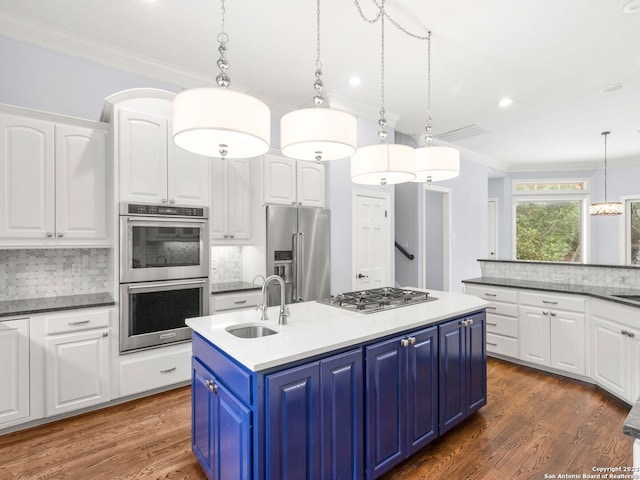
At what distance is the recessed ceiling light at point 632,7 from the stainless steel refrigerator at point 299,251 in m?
2.95

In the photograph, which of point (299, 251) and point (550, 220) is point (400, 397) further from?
point (550, 220)

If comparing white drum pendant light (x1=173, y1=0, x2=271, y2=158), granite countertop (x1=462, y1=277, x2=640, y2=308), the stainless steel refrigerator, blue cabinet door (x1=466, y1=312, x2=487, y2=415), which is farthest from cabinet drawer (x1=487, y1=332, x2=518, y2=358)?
white drum pendant light (x1=173, y1=0, x2=271, y2=158)

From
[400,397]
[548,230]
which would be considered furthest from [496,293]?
[548,230]

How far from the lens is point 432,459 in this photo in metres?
2.13

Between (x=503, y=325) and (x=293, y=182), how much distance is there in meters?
2.79

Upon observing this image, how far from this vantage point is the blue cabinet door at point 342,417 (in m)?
1.62

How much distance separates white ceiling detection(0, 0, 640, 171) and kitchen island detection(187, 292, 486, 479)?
86.2 inches

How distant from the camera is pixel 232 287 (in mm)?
3607

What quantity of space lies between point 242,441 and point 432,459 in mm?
1317

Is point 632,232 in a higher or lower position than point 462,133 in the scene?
lower

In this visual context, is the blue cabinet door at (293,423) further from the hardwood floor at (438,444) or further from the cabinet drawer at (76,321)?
the cabinet drawer at (76,321)

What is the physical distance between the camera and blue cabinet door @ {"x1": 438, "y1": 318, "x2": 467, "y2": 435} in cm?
224

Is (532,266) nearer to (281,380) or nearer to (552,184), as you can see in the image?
(281,380)

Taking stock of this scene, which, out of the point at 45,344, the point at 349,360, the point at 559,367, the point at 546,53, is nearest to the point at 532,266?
the point at 559,367
